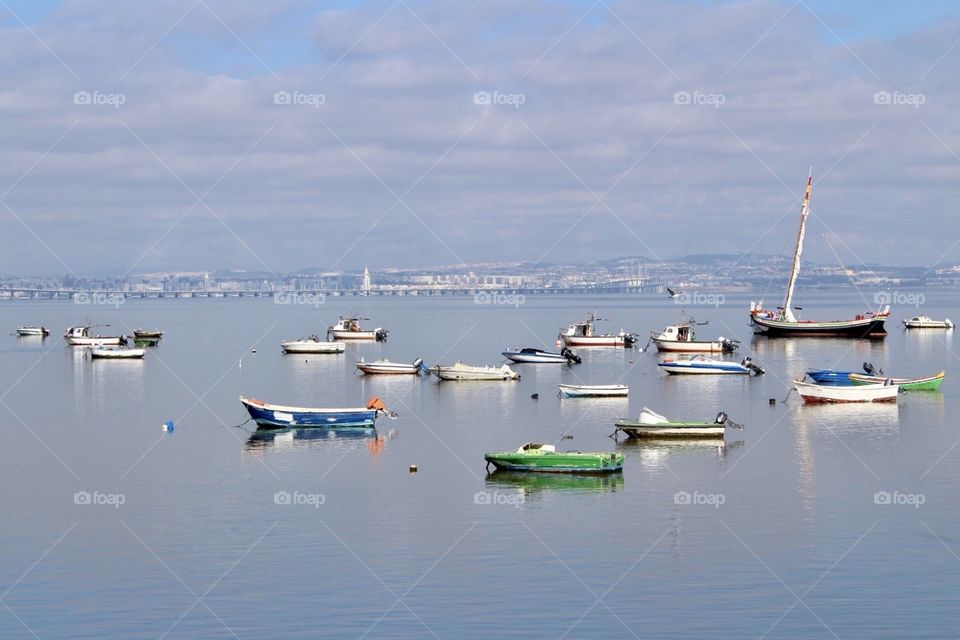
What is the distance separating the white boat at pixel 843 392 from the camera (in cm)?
6881

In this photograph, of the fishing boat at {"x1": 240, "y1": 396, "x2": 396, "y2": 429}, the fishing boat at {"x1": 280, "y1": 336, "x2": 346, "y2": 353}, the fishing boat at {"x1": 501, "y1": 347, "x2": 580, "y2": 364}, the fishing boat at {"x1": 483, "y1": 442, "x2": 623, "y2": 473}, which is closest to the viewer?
the fishing boat at {"x1": 483, "y1": 442, "x2": 623, "y2": 473}

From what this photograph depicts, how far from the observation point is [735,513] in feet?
128

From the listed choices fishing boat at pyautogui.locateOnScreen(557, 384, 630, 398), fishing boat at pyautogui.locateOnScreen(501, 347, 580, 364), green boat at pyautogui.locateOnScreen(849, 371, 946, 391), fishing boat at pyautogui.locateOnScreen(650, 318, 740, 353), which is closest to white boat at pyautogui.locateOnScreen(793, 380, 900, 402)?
green boat at pyautogui.locateOnScreen(849, 371, 946, 391)

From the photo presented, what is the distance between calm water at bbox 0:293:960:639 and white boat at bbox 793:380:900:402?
4.42ft

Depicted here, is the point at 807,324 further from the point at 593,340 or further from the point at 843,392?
the point at 843,392

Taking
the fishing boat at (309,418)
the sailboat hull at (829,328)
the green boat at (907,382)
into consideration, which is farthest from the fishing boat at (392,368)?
the sailboat hull at (829,328)

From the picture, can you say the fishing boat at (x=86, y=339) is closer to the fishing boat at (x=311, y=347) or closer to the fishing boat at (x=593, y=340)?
the fishing boat at (x=311, y=347)

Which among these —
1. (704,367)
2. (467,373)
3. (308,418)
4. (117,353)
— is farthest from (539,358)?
(308,418)

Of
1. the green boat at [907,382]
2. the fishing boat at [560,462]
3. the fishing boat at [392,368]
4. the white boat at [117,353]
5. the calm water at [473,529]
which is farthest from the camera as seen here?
the white boat at [117,353]

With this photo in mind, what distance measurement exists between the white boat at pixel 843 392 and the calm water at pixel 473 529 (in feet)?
4.42

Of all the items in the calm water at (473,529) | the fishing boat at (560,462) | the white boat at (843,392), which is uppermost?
the white boat at (843,392)

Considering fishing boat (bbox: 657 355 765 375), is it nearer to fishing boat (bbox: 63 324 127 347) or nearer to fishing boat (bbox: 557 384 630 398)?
fishing boat (bbox: 557 384 630 398)

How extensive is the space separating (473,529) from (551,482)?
768 centimetres

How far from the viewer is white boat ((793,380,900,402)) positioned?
226ft
